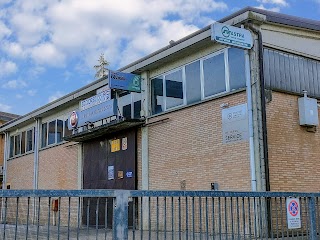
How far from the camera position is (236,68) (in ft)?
42.1

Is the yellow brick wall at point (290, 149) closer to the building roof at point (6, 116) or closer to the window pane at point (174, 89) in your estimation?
the window pane at point (174, 89)

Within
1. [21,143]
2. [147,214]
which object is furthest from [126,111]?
[147,214]

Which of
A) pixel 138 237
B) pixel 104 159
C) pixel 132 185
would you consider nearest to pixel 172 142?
pixel 132 185

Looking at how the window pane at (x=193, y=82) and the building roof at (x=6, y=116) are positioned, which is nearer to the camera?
the window pane at (x=193, y=82)

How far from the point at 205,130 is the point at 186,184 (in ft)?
6.20

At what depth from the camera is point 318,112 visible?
13.8 metres

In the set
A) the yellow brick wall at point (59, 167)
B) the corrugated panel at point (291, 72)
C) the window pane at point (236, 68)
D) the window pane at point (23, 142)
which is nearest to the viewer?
the window pane at point (236, 68)

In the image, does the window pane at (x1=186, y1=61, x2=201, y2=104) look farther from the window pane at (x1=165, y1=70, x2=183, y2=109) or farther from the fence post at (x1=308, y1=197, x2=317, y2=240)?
the fence post at (x1=308, y1=197, x2=317, y2=240)

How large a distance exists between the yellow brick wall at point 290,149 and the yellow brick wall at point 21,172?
16.4 m

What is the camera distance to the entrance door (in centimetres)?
1655

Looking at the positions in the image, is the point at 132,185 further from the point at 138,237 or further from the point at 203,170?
the point at 138,237

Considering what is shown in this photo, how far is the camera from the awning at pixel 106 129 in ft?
51.8

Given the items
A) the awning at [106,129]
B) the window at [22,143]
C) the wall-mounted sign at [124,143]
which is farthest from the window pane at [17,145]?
the wall-mounted sign at [124,143]

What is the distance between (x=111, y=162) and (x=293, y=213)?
12600mm
